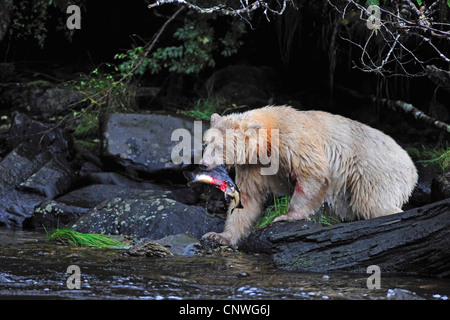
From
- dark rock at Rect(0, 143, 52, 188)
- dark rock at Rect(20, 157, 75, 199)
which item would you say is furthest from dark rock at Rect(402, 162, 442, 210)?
dark rock at Rect(0, 143, 52, 188)

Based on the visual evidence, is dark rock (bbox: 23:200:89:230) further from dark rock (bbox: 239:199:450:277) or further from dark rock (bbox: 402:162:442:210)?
dark rock (bbox: 402:162:442:210)

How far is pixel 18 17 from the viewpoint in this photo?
11484mm

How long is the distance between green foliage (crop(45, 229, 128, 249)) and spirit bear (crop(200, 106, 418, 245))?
104cm

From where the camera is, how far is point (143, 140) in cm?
881

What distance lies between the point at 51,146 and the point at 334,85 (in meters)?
5.09

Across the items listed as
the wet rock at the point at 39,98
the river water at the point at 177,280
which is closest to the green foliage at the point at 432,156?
the river water at the point at 177,280

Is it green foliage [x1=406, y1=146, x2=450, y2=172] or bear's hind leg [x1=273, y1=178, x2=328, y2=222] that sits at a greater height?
green foliage [x1=406, y1=146, x2=450, y2=172]

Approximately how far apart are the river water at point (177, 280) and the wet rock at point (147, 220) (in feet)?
3.81

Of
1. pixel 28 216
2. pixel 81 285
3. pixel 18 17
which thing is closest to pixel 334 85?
pixel 28 216

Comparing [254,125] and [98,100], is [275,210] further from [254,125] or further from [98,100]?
[98,100]

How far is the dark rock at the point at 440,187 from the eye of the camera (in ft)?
23.0

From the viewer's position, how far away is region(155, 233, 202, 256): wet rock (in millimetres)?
5883

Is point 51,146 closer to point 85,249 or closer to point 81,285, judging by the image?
point 85,249

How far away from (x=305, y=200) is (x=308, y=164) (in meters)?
0.39
